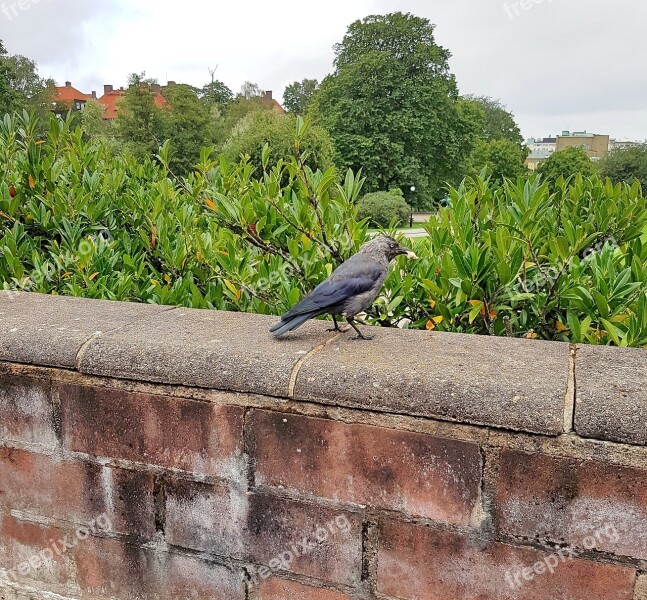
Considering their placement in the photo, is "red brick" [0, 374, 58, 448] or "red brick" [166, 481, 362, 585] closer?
"red brick" [166, 481, 362, 585]

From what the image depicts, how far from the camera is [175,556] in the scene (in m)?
2.03

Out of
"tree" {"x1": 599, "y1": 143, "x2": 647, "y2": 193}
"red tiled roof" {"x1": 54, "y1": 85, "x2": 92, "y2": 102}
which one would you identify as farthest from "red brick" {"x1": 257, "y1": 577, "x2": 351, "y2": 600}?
"red tiled roof" {"x1": 54, "y1": 85, "x2": 92, "y2": 102}

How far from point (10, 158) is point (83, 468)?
2620 mm

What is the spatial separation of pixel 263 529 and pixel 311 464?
30 centimetres

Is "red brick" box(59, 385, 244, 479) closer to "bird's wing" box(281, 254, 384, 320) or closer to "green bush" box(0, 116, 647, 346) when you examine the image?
"bird's wing" box(281, 254, 384, 320)

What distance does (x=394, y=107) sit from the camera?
43.0 m

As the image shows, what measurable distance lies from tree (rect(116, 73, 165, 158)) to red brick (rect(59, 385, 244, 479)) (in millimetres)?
43870

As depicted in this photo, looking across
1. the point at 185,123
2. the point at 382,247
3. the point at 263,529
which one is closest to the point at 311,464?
the point at 263,529

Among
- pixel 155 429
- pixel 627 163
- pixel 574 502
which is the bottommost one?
pixel 574 502

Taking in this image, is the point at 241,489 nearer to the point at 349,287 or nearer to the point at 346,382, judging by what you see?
the point at 346,382

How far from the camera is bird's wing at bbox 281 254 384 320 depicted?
2014 mm

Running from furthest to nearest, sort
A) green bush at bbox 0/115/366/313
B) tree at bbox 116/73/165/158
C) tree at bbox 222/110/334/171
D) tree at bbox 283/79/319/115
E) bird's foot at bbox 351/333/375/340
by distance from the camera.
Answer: tree at bbox 283/79/319/115
tree at bbox 116/73/165/158
tree at bbox 222/110/334/171
green bush at bbox 0/115/366/313
bird's foot at bbox 351/333/375/340

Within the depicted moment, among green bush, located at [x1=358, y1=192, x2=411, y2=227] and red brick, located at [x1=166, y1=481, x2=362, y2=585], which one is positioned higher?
green bush, located at [x1=358, y1=192, x2=411, y2=227]

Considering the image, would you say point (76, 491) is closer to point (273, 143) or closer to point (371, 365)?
point (371, 365)
